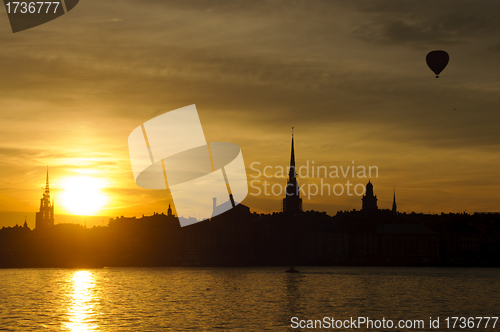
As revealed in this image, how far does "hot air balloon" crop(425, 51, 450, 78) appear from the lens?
44.8 metres

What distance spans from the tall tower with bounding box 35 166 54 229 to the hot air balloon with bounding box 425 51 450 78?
14192cm

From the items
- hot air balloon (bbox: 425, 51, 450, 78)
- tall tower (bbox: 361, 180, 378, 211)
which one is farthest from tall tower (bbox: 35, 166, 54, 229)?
hot air balloon (bbox: 425, 51, 450, 78)

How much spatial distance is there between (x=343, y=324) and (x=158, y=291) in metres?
28.8

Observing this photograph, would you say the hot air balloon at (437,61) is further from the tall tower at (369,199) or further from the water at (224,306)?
the tall tower at (369,199)

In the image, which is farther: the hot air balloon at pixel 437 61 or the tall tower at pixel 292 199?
the tall tower at pixel 292 199

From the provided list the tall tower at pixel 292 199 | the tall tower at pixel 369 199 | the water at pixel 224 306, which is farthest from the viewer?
the tall tower at pixel 369 199

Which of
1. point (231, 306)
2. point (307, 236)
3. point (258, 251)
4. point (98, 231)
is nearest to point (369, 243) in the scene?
point (307, 236)

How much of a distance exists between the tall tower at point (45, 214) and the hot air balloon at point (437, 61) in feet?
466

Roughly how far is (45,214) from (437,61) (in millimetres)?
146737

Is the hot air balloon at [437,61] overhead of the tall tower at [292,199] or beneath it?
overhead

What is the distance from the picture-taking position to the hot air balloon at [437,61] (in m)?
44.8

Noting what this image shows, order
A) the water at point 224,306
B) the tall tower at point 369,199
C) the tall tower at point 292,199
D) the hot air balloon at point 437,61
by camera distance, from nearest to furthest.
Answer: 1. the water at point 224,306
2. the hot air balloon at point 437,61
3. the tall tower at point 292,199
4. the tall tower at point 369,199

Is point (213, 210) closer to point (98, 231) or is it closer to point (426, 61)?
point (98, 231)

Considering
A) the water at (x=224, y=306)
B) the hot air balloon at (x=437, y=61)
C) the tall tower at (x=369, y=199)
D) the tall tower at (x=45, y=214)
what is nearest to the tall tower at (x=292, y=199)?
the tall tower at (x=369, y=199)
